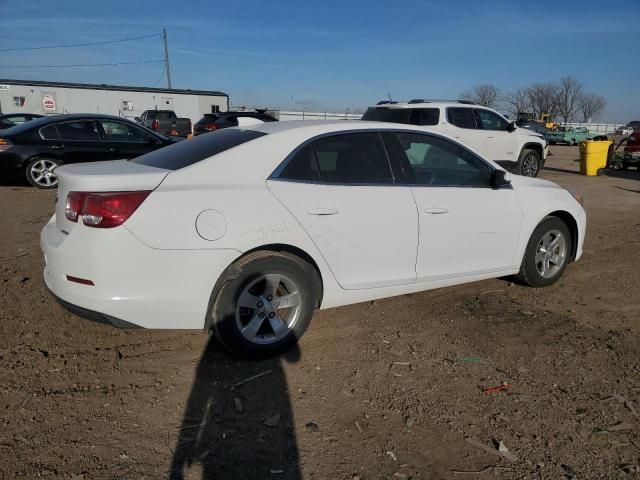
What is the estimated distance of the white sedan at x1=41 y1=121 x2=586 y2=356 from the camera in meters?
2.96

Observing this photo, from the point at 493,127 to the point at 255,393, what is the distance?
1114cm

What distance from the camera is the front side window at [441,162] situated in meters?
4.01

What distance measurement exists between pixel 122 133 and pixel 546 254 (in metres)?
8.53

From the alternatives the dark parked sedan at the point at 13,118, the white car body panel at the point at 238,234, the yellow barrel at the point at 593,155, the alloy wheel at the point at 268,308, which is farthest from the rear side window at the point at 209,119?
the alloy wheel at the point at 268,308

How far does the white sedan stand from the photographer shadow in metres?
0.23

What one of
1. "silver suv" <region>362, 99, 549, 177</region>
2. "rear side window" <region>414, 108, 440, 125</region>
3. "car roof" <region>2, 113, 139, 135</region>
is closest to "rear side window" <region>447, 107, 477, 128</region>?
"silver suv" <region>362, 99, 549, 177</region>

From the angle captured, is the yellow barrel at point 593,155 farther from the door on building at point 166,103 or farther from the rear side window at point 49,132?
the door on building at point 166,103

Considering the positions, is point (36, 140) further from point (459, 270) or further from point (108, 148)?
point (459, 270)

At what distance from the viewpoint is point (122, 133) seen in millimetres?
10312

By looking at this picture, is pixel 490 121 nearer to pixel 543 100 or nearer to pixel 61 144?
pixel 61 144

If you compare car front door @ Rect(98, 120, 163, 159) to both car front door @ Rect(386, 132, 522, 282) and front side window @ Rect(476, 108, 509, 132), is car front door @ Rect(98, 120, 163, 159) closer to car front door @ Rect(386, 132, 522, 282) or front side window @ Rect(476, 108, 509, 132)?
car front door @ Rect(386, 132, 522, 282)

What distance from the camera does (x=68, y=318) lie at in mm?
3967

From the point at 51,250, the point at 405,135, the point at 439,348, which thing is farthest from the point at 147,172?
the point at 439,348

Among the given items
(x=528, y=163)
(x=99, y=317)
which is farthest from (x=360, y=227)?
(x=528, y=163)
